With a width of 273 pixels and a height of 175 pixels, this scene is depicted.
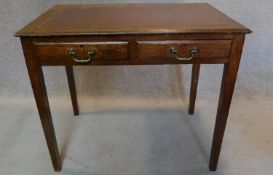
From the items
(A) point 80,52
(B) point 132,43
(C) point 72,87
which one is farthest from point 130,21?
(C) point 72,87

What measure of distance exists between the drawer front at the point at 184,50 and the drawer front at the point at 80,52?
0.26 feet

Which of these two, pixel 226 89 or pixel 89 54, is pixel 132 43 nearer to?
pixel 89 54

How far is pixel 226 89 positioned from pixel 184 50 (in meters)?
0.26

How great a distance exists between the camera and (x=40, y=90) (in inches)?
39.6

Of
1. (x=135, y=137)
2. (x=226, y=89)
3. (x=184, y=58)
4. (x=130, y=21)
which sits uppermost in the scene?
(x=130, y=21)

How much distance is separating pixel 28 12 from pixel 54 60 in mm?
773

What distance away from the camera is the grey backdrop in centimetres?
153

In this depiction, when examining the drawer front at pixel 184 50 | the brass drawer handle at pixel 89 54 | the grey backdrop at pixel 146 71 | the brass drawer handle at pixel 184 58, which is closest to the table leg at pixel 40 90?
the brass drawer handle at pixel 89 54

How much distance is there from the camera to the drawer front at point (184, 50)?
928 millimetres

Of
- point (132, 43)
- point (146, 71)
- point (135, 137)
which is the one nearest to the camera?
point (132, 43)

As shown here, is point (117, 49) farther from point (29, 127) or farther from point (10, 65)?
point (10, 65)

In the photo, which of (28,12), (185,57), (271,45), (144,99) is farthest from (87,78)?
(271,45)

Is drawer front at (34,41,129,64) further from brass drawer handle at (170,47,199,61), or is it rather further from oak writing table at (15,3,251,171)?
brass drawer handle at (170,47,199,61)

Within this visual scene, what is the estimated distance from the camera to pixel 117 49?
0.94 m
